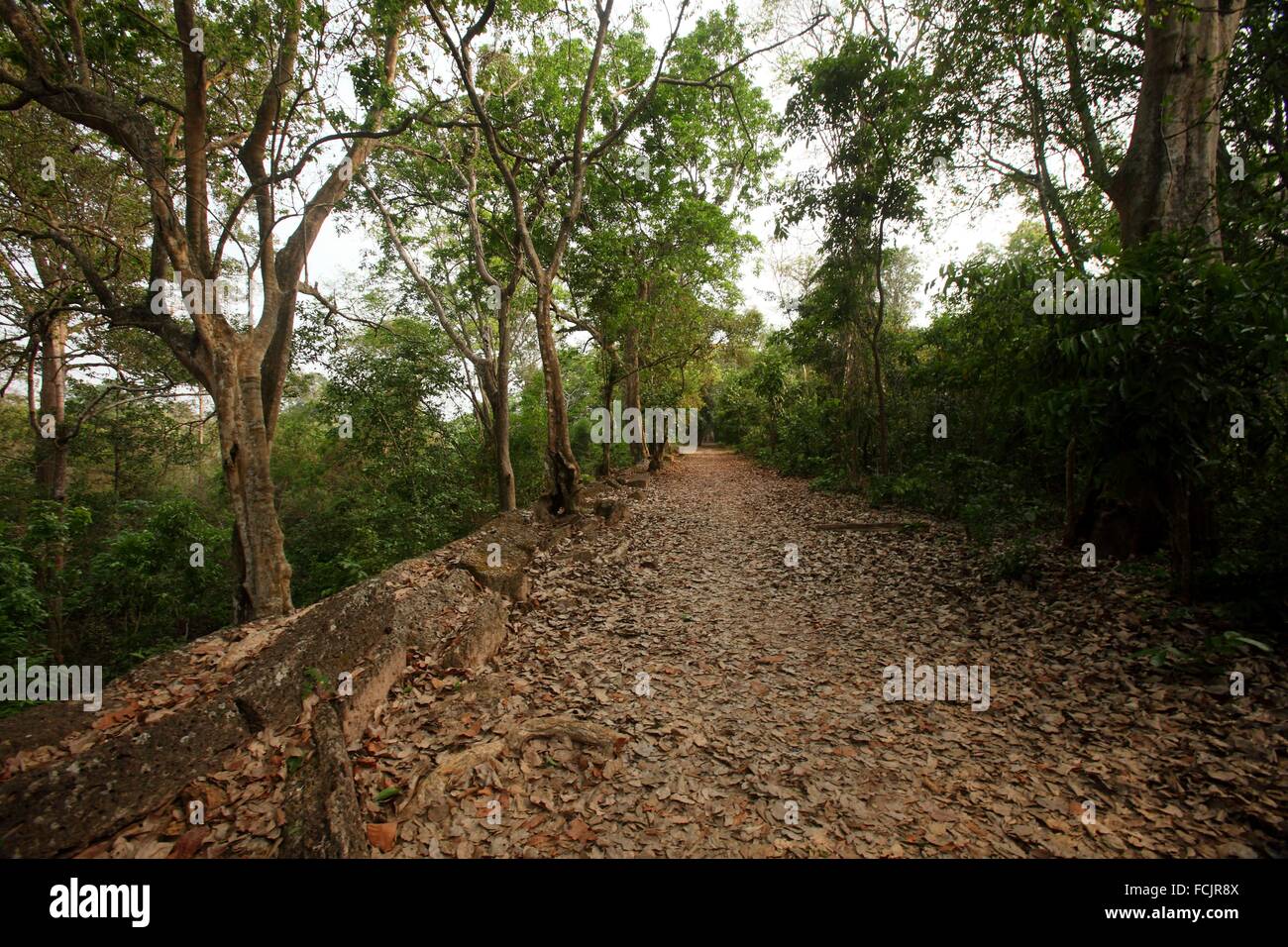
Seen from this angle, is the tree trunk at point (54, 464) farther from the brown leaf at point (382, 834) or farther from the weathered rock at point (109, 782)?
the brown leaf at point (382, 834)

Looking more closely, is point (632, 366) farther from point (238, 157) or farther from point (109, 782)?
point (109, 782)

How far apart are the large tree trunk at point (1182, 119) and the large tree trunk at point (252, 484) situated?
992 centimetres

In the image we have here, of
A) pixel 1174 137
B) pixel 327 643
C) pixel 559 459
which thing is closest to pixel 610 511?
pixel 559 459

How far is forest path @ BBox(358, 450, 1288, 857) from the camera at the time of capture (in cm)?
254

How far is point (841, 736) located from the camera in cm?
338

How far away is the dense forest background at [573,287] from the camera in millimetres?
4055

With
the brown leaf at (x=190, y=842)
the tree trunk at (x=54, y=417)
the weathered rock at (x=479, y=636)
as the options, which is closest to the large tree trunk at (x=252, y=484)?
the weathered rock at (x=479, y=636)

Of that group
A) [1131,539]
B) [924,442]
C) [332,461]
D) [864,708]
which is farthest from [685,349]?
[864,708]

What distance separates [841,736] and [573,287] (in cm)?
1321

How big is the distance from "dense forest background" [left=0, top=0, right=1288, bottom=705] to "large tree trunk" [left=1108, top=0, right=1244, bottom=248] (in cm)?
4

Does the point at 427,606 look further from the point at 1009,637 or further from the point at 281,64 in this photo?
the point at 281,64

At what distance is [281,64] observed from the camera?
18.3 ft
